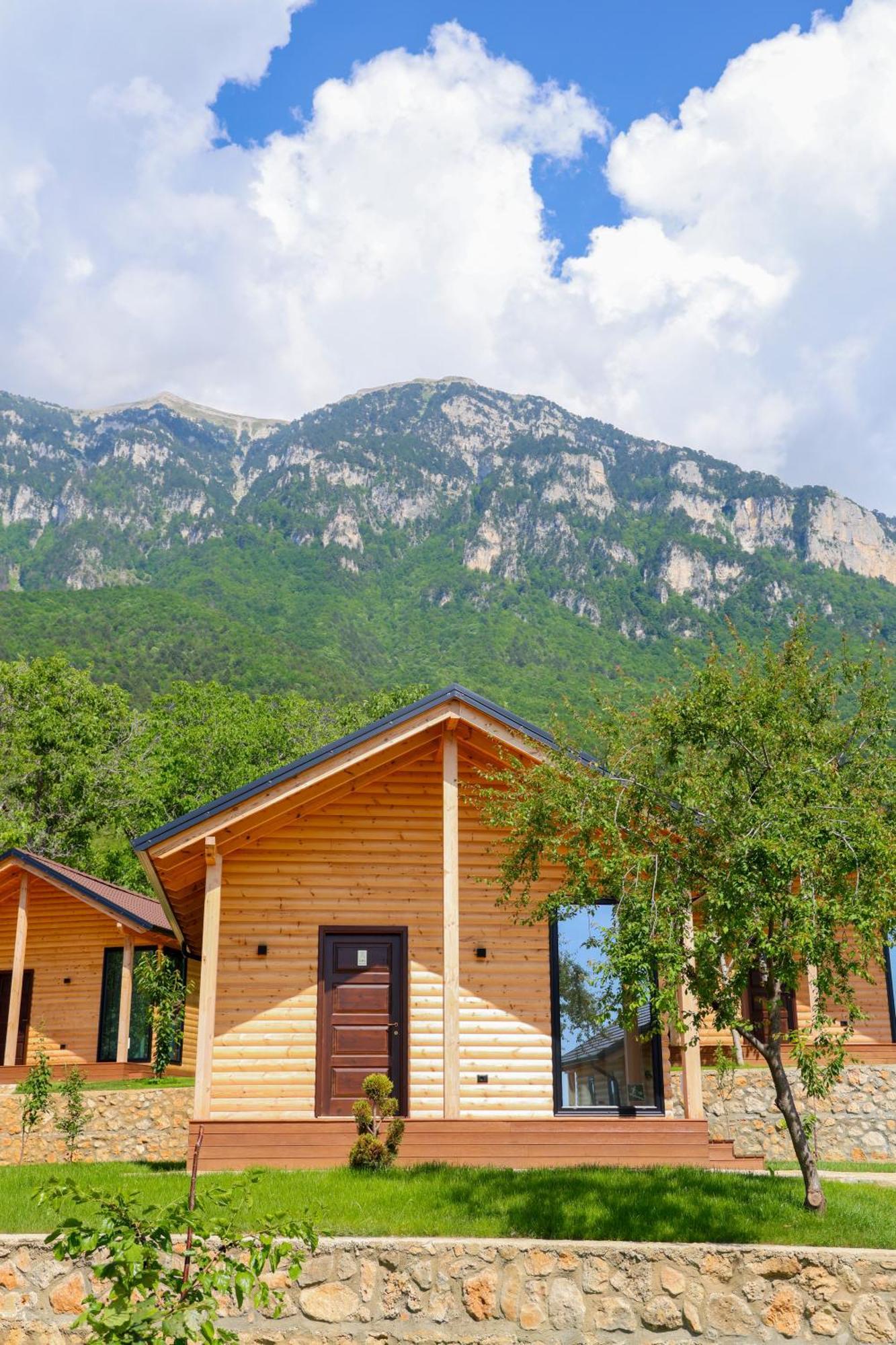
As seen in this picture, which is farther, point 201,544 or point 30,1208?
point 201,544

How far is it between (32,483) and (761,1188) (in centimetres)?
15789

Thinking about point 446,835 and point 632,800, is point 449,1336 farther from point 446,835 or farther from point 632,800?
point 446,835

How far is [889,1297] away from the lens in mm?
7957

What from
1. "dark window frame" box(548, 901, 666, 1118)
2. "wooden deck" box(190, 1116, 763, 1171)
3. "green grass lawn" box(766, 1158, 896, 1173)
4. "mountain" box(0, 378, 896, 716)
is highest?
"mountain" box(0, 378, 896, 716)

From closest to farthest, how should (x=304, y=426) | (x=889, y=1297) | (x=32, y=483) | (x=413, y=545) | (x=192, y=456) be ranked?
(x=889, y=1297) < (x=413, y=545) < (x=32, y=483) < (x=192, y=456) < (x=304, y=426)

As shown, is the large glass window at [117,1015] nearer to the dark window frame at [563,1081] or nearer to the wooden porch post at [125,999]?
the wooden porch post at [125,999]

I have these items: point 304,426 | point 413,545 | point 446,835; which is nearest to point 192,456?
point 304,426

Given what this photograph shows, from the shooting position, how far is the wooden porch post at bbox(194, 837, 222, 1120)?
1246 centimetres

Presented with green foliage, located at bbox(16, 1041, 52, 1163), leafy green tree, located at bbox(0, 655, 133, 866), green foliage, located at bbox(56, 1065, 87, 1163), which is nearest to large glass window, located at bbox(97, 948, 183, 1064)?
green foliage, located at bbox(56, 1065, 87, 1163)

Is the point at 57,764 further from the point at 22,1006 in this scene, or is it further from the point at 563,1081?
the point at 563,1081

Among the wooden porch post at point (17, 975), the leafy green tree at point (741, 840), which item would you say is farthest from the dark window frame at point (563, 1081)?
the wooden porch post at point (17, 975)

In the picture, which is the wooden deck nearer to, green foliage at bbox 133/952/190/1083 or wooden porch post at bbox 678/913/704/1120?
wooden porch post at bbox 678/913/704/1120

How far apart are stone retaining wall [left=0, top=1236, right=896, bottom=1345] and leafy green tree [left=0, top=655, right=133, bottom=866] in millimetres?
31000

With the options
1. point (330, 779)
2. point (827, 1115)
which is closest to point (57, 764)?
point (330, 779)
